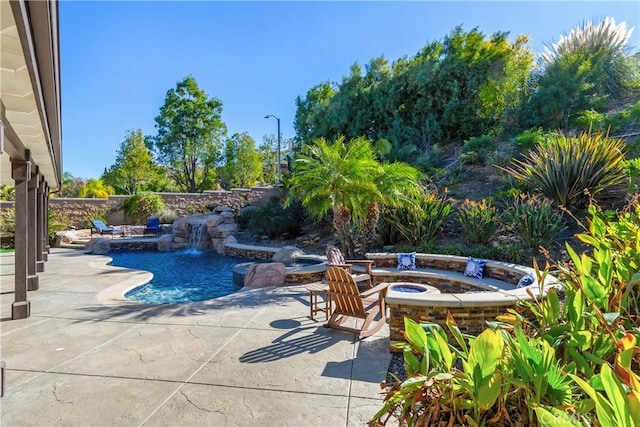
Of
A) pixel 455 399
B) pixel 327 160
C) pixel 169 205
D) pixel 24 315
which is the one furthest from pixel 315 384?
pixel 169 205

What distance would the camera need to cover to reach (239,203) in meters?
19.4

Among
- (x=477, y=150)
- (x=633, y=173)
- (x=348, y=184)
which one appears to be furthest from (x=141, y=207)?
(x=633, y=173)

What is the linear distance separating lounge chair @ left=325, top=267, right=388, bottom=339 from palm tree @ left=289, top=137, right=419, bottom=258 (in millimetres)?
3426

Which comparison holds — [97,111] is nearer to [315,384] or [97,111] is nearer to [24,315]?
[24,315]

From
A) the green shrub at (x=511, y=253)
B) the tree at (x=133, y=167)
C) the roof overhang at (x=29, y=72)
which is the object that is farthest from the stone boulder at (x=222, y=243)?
the tree at (x=133, y=167)

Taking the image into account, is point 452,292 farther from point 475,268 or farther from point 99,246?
point 99,246

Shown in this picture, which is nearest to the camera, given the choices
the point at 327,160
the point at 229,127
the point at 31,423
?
the point at 31,423

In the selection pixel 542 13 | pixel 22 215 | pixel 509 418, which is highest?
pixel 542 13

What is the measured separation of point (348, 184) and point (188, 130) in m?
20.0

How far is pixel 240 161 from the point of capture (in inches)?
1022

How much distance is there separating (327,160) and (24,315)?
5907 millimetres

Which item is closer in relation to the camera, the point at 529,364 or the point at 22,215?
the point at 529,364

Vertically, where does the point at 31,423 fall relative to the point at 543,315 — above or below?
below

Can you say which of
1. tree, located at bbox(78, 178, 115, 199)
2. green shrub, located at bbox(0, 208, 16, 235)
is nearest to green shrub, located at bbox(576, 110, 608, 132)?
green shrub, located at bbox(0, 208, 16, 235)
